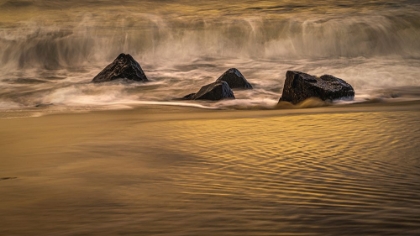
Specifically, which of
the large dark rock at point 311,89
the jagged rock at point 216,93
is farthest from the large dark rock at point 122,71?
the large dark rock at point 311,89

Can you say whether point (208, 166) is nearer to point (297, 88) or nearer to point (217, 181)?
point (217, 181)

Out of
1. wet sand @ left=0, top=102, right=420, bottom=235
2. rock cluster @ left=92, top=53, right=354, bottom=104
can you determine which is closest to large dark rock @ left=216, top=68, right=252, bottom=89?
rock cluster @ left=92, top=53, right=354, bottom=104

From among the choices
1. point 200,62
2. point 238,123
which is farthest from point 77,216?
point 200,62

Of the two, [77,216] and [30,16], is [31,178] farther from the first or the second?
[30,16]

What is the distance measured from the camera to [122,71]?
1134 centimetres

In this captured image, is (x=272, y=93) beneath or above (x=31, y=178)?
beneath

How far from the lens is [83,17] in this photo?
1695cm

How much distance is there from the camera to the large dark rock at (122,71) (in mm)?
11328

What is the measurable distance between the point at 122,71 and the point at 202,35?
551 centimetres

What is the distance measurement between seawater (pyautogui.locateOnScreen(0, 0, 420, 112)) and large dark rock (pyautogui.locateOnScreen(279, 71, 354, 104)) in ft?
18.4

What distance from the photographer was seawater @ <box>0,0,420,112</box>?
15.2 m

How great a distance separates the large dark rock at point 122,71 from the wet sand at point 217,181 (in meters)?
6.94

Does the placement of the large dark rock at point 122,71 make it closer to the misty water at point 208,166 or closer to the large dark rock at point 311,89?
the misty water at point 208,166

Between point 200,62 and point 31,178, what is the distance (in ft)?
41.0
